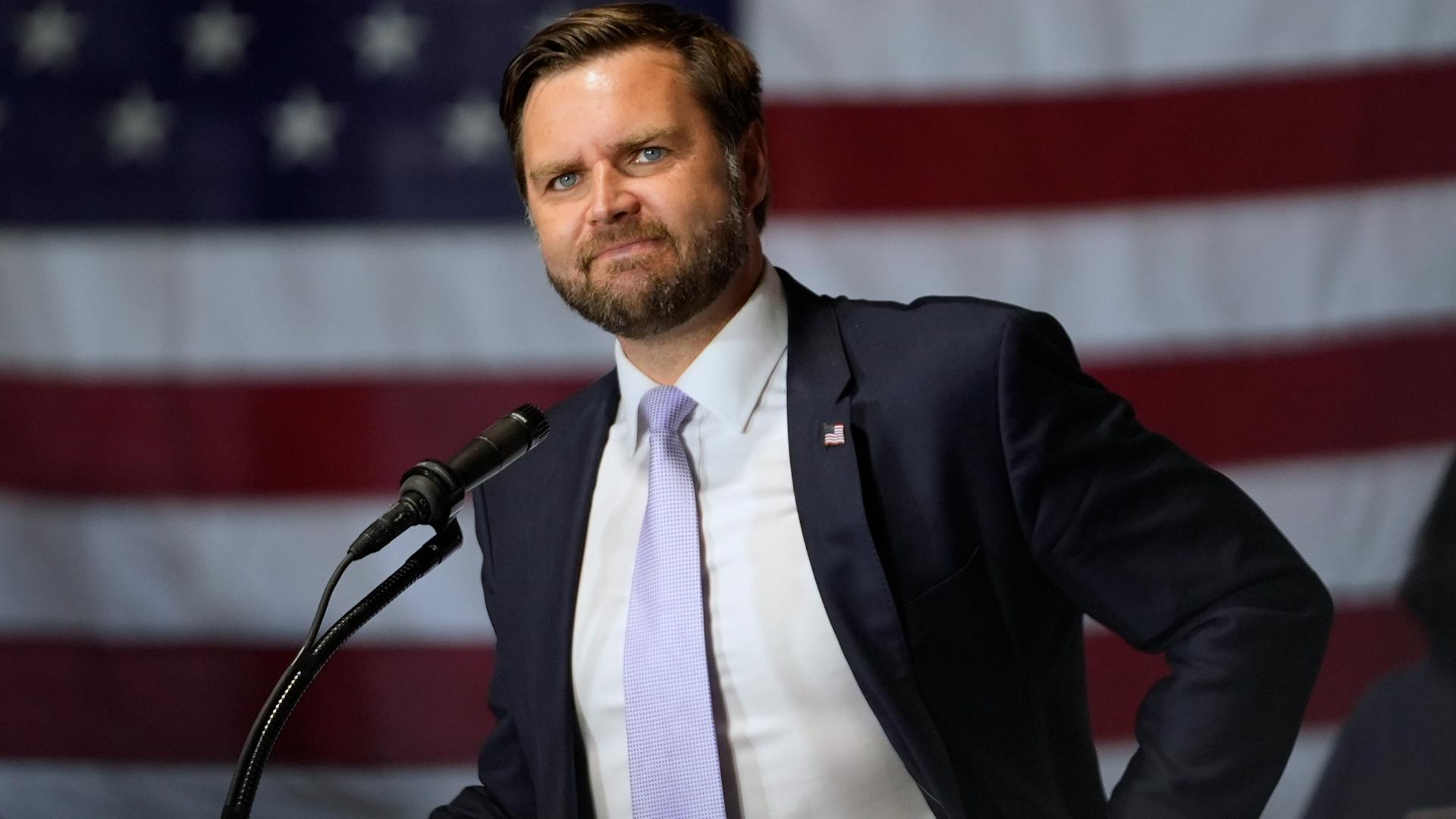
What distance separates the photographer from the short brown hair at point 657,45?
1223 millimetres

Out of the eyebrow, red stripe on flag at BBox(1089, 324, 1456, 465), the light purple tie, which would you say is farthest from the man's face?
red stripe on flag at BBox(1089, 324, 1456, 465)

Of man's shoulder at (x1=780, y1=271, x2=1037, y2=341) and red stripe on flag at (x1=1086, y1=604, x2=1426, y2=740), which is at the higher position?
man's shoulder at (x1=780, y1=271, x2=1037, y2=341)

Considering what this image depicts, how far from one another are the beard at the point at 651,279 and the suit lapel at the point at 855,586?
139 millimetres

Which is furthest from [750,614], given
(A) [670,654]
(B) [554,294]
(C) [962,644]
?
(B) [554,294]

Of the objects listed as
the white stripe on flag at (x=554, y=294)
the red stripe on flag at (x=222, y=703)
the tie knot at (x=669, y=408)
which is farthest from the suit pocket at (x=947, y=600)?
the red stripe on flag at (x=222, y=703)

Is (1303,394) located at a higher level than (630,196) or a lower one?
lower

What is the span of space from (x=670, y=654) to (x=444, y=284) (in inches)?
39.9

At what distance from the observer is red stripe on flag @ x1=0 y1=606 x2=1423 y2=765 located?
6.91 feet

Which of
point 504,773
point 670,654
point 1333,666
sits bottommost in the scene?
point 1333,666

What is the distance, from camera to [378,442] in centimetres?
208

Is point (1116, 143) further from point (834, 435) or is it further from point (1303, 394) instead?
point (834, 435)

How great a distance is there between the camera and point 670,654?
46.9 inches

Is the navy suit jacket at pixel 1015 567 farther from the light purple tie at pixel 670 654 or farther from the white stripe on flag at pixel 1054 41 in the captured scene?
the white stripe on flag at pixel 1054 41

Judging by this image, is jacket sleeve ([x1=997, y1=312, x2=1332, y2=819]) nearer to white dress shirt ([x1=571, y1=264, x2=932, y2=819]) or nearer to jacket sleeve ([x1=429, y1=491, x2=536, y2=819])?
white dress shirt ([x1=571, y1=264, x2=932, y2=819])
